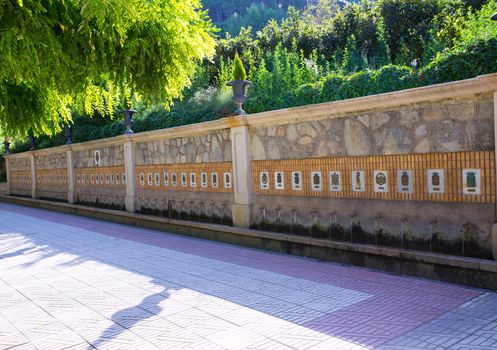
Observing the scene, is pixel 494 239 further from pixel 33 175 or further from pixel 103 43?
pixel 33 175

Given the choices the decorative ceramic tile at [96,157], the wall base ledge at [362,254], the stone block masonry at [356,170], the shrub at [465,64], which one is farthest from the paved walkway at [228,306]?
the decorative ceramic tile at [96,157]

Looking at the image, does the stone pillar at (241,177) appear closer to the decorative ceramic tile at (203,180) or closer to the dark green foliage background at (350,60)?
the decorative ceramic tile at (203,180)

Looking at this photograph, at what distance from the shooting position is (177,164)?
449 inches

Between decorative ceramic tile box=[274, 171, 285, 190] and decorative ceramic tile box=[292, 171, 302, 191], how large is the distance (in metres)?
0.28

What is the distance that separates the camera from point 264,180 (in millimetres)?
8781

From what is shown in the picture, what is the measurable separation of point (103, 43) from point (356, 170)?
160 inches

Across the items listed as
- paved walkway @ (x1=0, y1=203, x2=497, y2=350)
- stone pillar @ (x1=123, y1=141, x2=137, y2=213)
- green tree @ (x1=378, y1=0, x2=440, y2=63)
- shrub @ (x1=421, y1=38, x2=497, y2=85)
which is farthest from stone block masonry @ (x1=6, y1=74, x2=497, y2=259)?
green tree @ (x1=378, y1=0, x2=440, y2=63)

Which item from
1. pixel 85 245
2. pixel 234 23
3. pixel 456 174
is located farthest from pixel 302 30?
pixel 234 23

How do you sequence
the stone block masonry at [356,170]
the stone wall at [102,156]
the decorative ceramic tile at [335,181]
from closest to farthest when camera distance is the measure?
the stone block masonry at [356,170], the decorative ceramic tile at [335,181], the stone wall at [102,156]

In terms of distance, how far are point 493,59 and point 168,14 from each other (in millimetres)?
Result: 6848

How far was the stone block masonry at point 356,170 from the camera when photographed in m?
5.63

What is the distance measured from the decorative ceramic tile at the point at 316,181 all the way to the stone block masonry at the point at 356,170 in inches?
0.6

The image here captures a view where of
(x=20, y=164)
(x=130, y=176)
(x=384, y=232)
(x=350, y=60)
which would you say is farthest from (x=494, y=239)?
(x=20, y=164)

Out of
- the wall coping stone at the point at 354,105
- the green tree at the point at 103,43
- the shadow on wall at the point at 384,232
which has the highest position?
the green tree at the point at 103,43
